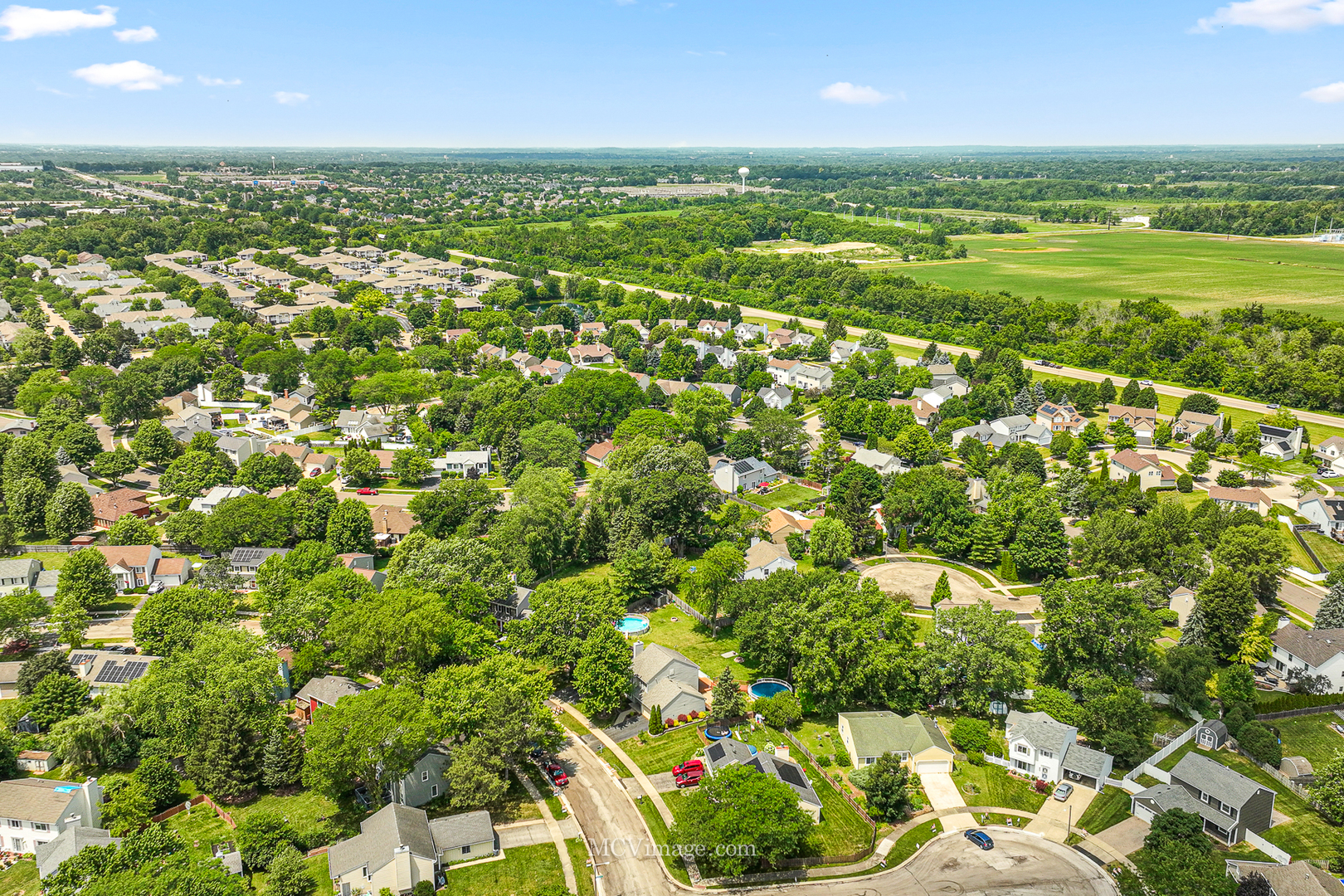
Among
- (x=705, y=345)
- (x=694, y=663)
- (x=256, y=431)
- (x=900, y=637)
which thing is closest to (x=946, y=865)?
(x=900, y=637)

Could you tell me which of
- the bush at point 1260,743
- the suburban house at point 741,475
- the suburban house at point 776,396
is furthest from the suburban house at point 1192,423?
the bush at point 1260,743

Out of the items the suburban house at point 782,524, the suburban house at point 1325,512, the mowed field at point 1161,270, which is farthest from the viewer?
the mowed field at point 1161,270

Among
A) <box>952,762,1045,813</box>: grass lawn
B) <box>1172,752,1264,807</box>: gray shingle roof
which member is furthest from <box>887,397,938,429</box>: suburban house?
<box>1172,752,1264,807</box>: gray shingle roof

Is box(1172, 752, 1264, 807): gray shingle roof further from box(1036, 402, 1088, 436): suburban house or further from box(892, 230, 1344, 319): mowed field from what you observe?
box(892, 230, 1344, 319): mowed field

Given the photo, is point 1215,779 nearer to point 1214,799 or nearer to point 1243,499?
point 1214,799

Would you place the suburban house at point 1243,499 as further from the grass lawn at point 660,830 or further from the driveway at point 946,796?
the grass lawn at point 660,830

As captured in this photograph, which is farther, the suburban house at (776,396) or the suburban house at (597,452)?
the suburban house at (776,396)
